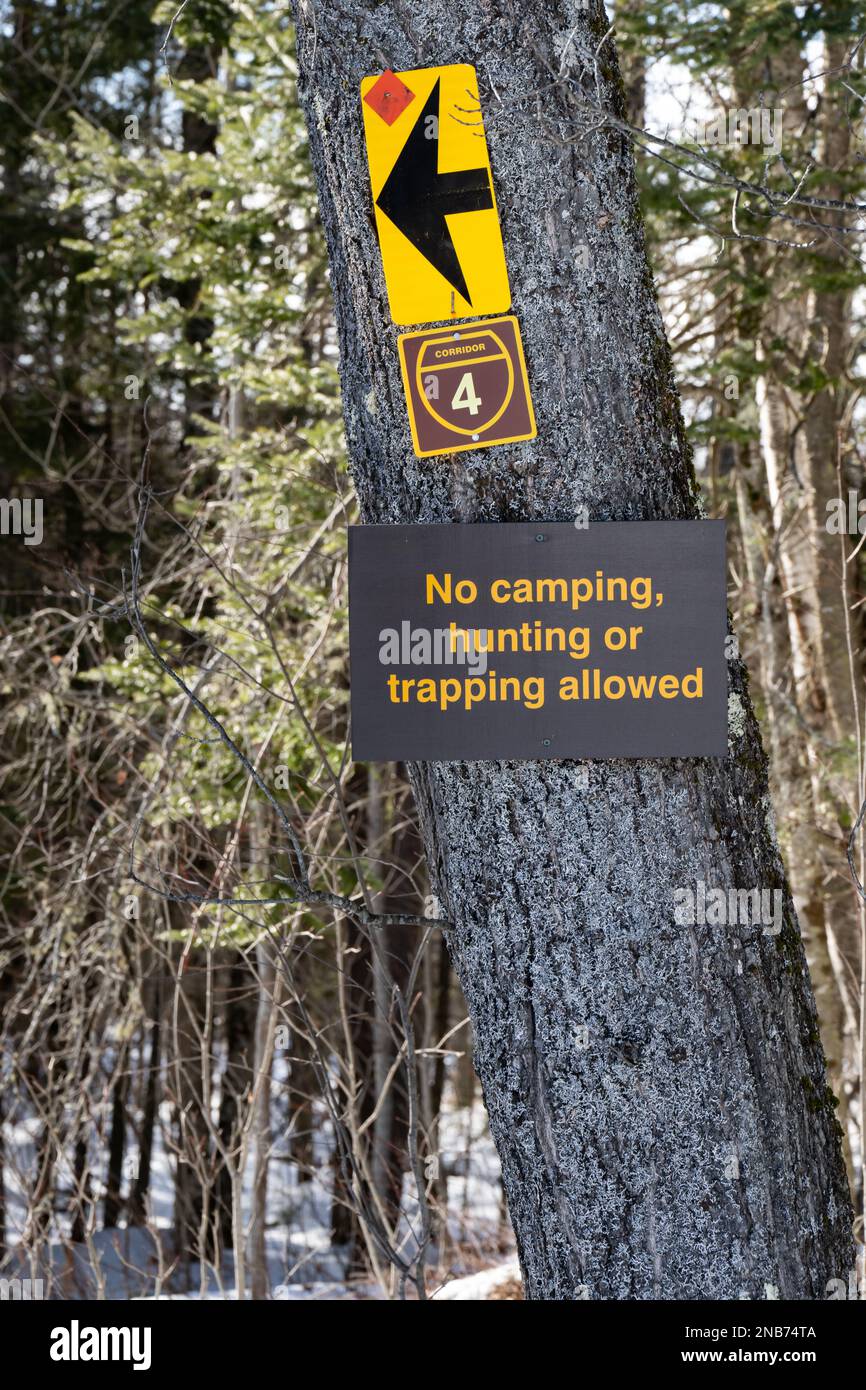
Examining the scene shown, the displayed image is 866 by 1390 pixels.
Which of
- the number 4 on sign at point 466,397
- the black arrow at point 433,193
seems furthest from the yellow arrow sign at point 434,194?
the number 4 on sign at point 466,397

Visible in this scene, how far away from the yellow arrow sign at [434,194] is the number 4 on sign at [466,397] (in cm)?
10

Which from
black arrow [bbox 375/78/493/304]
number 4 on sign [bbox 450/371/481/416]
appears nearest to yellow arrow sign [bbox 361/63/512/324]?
A: black arrow [bbox 375/78/493/304]

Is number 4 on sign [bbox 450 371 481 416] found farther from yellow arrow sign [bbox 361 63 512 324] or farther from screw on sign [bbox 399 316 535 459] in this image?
yellow arrow sign [bbox 361 63 512 324]

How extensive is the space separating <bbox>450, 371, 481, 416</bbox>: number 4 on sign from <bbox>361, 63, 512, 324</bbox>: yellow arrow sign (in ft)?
0.34

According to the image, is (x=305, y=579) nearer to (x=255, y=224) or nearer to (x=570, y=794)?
(x=255, y=224)

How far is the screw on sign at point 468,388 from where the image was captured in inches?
69.9

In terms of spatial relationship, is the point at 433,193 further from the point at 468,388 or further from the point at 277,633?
the point at 277,633

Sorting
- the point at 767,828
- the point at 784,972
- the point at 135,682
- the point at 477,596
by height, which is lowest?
the point at 784,972

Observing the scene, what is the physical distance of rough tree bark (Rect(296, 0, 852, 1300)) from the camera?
176 cm

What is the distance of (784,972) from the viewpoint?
74.1 inches

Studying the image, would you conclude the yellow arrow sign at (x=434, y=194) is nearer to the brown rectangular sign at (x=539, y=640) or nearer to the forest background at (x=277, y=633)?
the brown rectangular sign at (x=539, y=640)

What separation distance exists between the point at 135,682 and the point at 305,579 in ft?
3.24

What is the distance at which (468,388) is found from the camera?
1.79m
